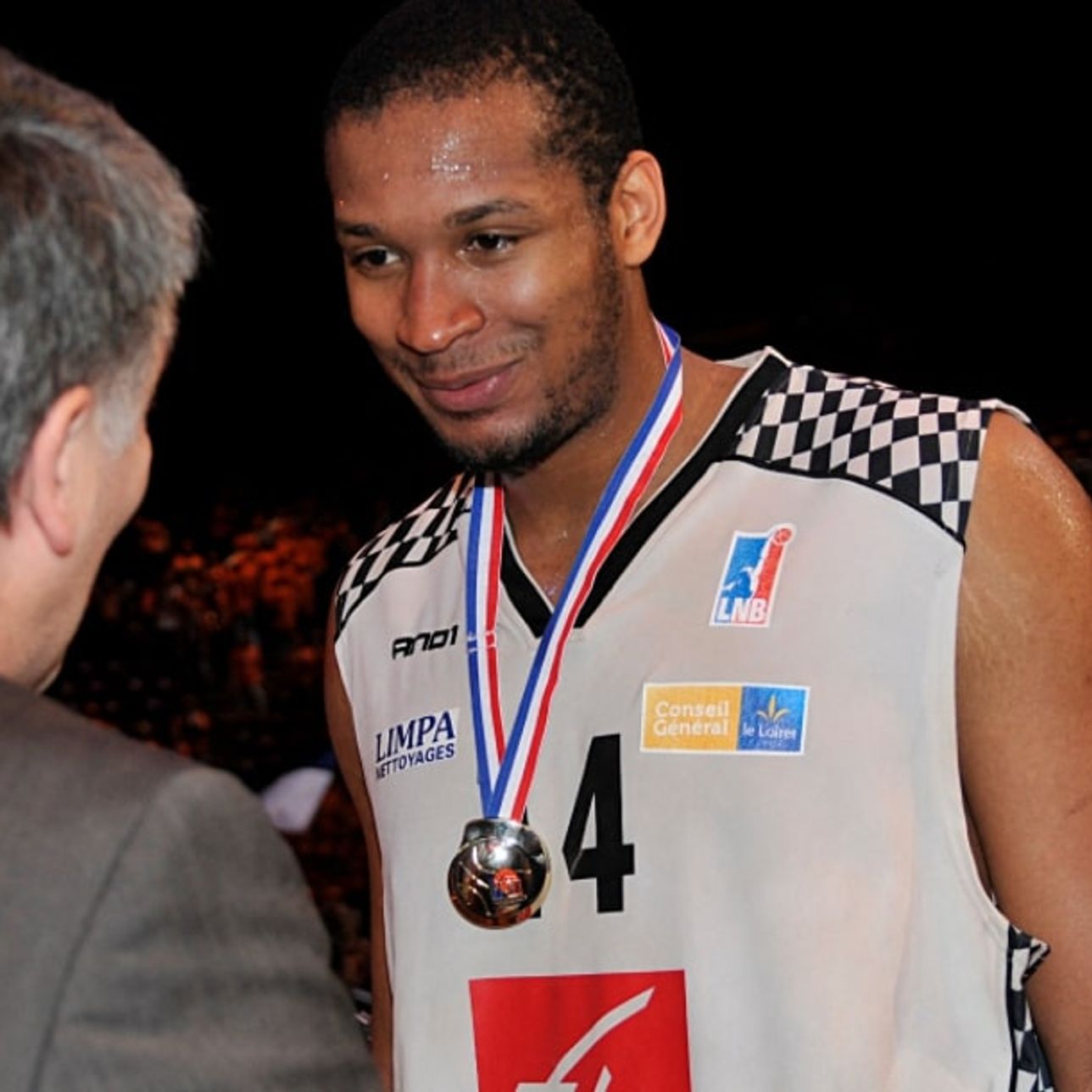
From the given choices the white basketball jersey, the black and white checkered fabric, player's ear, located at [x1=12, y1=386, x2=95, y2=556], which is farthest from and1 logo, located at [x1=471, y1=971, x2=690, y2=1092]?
player's ear, located at [x1=12, y1=386, x2=95, y2=556]

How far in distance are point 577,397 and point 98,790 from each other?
1.02 meters

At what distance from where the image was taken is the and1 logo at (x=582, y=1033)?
1.71 meters

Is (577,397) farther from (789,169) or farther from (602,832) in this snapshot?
(789,169)

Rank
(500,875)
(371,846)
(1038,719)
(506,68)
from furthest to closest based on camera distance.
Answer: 1. (371,846)
2. (506,68)
3. (500,875)
4. (1038,719)

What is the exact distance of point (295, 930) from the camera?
1.03 m

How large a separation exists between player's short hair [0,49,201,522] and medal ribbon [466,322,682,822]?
83 cm

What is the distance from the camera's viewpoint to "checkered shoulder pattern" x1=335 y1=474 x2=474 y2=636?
2100 mm

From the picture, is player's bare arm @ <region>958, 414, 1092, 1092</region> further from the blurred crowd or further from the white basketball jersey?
the blurred crowd

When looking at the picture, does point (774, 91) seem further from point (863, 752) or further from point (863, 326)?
point (863, 752)

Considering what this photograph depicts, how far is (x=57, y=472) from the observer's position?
1.04 metres

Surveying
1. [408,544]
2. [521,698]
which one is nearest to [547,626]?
[521,698]

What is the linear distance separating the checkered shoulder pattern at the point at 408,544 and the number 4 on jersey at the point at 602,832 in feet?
1.30

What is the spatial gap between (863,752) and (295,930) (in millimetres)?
794

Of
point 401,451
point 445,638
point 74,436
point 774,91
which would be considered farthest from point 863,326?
point 74,436
